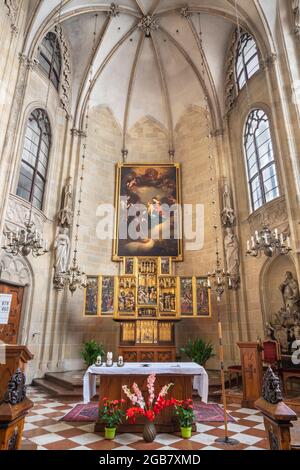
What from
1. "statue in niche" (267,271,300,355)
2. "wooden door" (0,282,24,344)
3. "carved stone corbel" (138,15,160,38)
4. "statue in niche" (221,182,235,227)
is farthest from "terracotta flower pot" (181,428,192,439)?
"carved stone corbel" (138,15,160,38)

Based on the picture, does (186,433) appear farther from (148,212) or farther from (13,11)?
(13,11)

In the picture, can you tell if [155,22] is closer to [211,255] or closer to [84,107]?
[84,107]

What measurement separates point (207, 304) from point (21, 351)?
255 inches

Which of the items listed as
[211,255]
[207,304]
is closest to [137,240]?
[211,255]

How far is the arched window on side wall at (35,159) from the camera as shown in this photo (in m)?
10.7

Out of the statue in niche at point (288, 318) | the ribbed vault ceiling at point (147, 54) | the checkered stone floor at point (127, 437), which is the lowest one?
the checkered stone floor at point (127, 437)

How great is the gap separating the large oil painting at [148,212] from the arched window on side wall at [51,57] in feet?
14.9

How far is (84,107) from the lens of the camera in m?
14.0

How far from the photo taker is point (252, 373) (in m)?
7.46

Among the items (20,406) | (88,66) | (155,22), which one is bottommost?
(20,406)

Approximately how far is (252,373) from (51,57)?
43.3 ft

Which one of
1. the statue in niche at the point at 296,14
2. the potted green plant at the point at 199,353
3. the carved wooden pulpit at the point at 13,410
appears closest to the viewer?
the carved wooden pulpit at the point at 13,410

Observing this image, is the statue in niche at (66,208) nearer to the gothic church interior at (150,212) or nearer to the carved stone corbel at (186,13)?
the gothic church interior at (150,212)

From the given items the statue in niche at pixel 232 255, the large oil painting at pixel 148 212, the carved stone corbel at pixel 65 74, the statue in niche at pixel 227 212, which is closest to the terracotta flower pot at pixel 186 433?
the statue in niche at pixel 232 255
